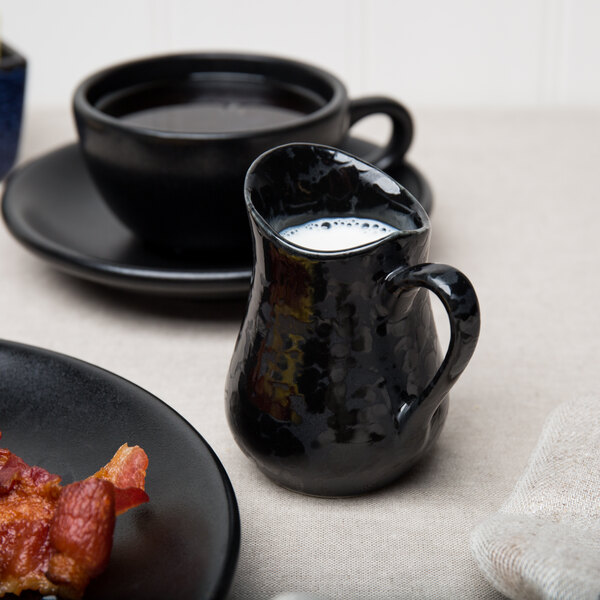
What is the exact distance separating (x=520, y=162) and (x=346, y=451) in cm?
77

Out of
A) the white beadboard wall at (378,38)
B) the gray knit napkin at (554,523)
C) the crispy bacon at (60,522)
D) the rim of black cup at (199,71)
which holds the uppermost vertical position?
the rim of black cup at (199,71)

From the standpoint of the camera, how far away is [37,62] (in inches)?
78.1

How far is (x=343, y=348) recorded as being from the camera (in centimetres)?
63

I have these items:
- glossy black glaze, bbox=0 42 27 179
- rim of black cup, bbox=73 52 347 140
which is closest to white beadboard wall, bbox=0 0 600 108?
glossy black glaze, bbox=0 42 27 179

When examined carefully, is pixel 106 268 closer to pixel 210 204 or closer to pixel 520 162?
pixel 210 204

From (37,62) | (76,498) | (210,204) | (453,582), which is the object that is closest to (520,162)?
(210,204)

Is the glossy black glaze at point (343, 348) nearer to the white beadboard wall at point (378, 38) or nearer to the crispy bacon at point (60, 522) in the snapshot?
the crispy bacon at point (60, 522)

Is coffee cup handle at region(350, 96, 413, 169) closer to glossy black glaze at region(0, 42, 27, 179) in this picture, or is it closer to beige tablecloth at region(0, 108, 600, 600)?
beige tablecloth at region(0, 108, 600, 600)

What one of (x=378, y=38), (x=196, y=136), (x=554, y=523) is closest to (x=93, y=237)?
(x=196, y=136)

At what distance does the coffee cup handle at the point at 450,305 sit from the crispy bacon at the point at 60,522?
20 cm

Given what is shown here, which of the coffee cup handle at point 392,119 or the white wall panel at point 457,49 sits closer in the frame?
the coffee cup handle at point 392,119

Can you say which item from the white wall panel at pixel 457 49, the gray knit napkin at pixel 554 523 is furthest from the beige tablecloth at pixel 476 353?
the white wall panel at pixel 457 49

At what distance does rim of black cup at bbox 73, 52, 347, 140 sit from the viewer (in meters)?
0.89

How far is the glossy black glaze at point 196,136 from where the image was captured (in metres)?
0.89
